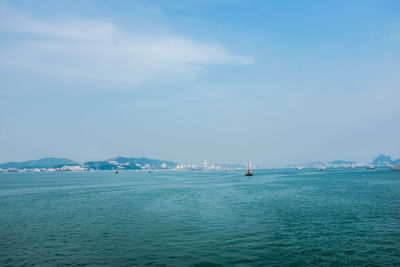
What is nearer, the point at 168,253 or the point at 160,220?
the point at 168,253

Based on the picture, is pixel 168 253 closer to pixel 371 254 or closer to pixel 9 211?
pixel 371 254

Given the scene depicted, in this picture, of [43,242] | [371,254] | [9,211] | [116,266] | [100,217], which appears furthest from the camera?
[9,211]

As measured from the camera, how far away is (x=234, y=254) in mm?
26062

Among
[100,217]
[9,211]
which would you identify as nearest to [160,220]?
[100,217]

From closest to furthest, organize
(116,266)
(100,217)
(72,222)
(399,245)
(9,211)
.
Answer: (116,266) → (399,245) → (72,222) → (100,217) → (9,211)

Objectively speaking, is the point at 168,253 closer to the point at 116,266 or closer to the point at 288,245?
the point at 116,266

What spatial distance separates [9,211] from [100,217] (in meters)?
20.7

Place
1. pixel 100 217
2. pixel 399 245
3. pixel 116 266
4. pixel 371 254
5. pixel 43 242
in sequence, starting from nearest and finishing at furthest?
pixel 116 266 → pixel 371 254 → pixel 399 245 → pixel 43 242 → pixel 100 217

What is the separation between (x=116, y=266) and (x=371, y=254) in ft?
72.3

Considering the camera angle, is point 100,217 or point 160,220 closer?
point 160,220

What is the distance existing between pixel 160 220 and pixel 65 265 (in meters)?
19.3

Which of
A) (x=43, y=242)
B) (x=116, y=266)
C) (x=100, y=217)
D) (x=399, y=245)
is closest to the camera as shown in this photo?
(x=116, y=266)

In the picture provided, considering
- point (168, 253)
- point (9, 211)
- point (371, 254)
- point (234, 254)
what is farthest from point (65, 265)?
point (9, 211)

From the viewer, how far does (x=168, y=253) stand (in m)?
26.7
